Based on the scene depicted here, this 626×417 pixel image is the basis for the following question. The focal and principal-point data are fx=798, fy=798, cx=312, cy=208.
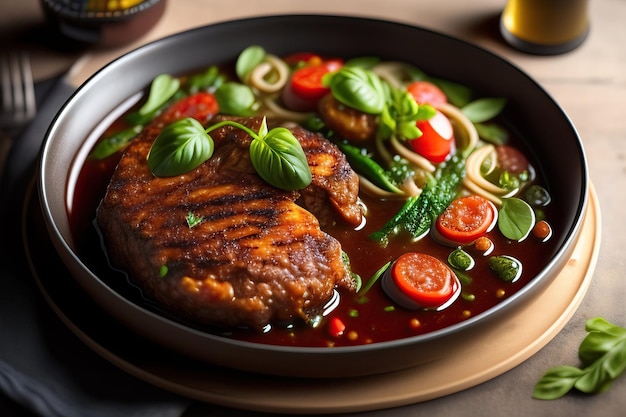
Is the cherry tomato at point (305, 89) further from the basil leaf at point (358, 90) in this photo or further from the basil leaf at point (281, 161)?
the basil leaf at point (281, 161)

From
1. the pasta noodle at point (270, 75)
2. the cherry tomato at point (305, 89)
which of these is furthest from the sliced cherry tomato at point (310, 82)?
the pasta noodle at point (270, 75)

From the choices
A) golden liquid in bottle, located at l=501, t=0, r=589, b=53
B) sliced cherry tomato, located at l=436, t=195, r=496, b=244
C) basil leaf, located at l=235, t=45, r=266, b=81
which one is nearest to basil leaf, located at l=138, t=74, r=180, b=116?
basil leaf, located at l=235, t=45, r=266, b=81

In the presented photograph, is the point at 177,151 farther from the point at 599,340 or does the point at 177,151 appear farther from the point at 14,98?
the point at 599,340

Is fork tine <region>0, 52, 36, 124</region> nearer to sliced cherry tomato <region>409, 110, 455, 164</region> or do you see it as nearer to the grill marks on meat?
the grill marks on meat

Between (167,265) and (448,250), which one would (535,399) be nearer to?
(448,250)

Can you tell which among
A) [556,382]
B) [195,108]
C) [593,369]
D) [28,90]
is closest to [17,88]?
[28,90]

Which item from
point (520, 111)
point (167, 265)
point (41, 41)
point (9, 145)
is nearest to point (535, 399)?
point (167, 265)

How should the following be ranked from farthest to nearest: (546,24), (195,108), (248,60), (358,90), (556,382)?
1. (546,24)
2. (248,60)
3. (195,108)
4. (358,90)
5. (556,382)
